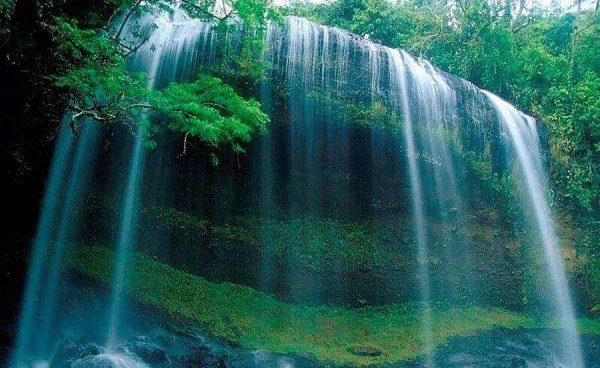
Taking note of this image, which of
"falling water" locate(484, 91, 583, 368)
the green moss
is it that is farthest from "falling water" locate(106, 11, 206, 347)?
"falling water" locate(484, 91, 583, 368)

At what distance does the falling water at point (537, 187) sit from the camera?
11.0 metres

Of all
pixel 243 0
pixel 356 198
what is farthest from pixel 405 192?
pixel 243 0

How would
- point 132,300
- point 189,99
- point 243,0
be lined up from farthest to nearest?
1. point 132,300
2. point 243,0
3. point 189,99

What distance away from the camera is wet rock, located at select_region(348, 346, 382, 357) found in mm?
8789

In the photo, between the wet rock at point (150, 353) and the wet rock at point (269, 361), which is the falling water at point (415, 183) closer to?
the wet rock at point (269, 361)

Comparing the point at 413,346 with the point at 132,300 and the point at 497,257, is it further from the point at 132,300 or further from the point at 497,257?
the point at 132,300

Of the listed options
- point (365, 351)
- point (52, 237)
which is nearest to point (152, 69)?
point (52, 237)

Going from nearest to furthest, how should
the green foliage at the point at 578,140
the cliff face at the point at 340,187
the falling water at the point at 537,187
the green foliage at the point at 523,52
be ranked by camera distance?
the cliff face at the point at 340,187 → the falling water at the point at 537,187 → the green foliage at the point at 578,140 → the green foliage at the point at 523,52

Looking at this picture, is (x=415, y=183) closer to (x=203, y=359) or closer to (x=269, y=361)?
(x=269, y=361)

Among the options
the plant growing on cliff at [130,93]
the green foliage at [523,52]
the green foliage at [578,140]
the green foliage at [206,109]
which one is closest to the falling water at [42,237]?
the plant growing on cliff at [130,93]

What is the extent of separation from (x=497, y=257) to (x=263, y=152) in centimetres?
684

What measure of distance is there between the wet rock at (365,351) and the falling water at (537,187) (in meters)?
5.11

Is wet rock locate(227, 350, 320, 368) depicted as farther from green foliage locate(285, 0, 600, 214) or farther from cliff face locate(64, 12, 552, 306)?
green foliage locate(285, 0, 600, 214)

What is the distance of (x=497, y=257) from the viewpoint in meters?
11.5
